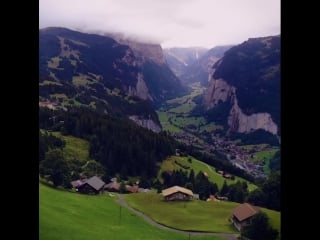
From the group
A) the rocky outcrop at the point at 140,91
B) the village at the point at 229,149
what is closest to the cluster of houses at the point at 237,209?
the village at the point at 229,149

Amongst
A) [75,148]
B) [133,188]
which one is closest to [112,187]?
[133,188]

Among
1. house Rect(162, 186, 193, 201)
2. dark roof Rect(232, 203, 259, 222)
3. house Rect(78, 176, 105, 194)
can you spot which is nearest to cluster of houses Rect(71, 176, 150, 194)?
house Rect(78, 176, 105, 194)

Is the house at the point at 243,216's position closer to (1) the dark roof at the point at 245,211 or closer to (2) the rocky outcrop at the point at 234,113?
(1) the dark roof at the point at 245,211

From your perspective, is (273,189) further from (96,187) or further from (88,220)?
(96,187)

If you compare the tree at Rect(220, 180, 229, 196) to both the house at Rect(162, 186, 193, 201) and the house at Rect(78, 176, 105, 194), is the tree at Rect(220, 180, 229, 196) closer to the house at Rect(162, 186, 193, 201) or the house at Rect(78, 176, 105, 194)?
the house at Rect(162, 186, 193, 201)

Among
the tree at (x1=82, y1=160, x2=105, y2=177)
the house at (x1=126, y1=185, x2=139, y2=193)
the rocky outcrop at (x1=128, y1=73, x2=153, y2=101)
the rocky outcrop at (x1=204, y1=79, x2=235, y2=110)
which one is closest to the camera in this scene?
the house at (x1=126, y1=185, x2=139, y2=193)

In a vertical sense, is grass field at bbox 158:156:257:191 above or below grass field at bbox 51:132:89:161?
below
